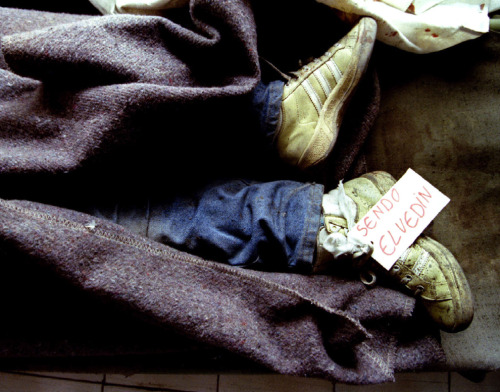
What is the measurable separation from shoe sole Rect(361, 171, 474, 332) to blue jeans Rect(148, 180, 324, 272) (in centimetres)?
14

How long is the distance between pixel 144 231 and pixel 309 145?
33cm

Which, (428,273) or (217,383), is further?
(217,383)

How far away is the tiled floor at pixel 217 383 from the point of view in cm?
84

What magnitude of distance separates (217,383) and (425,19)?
91cm

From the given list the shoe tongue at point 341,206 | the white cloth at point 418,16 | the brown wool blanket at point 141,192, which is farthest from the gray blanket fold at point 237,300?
the white cloth at point 418,16

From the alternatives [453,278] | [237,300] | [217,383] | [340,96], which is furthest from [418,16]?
[217,383]

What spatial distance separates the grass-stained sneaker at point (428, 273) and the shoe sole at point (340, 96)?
11cm

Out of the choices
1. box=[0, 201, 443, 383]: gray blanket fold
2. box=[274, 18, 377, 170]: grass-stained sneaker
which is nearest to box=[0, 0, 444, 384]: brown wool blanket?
box=[0, 201, 443, 383]: gray blanket fold

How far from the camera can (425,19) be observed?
25.8 inches

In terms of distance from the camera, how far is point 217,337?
0.48 metres

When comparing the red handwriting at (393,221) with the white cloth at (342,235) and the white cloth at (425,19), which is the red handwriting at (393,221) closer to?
the white cloth at (342,235)

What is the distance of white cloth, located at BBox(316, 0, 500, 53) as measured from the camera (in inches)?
25.6

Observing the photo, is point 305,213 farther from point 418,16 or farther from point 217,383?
point 217,383

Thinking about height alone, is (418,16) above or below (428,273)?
above
